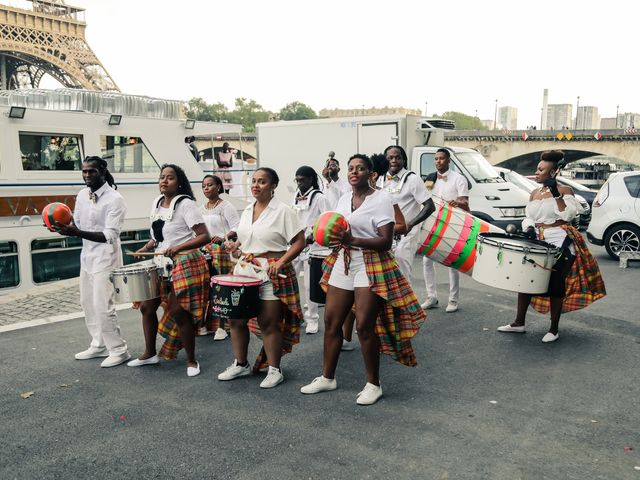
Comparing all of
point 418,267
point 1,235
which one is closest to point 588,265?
point 418,267

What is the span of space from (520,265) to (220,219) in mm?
3015

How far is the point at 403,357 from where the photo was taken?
4605 millimetres

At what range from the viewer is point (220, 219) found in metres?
6.43

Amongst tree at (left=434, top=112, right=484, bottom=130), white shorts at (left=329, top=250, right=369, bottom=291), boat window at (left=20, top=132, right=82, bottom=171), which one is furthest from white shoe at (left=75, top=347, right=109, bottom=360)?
tree at (left=434, top=112, right=484, bottom=130)

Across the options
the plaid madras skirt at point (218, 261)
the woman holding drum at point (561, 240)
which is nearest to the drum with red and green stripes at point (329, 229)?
the plaid madras skirt at point (218, 261)

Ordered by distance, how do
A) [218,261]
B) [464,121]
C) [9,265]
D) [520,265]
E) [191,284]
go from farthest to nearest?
[464,121] → [9,265] → [218,261] → [520,265] → [191,284]

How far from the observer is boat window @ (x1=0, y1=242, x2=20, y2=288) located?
29.0ft

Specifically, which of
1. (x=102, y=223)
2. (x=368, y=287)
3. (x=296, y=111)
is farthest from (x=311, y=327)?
(x=296, y=111)

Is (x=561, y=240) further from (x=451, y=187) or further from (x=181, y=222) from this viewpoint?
(x=181, y=222)

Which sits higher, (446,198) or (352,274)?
(446,198)

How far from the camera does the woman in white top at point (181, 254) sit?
16.3 ft

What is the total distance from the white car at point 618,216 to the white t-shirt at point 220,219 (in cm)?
761

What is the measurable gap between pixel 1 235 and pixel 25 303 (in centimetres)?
126

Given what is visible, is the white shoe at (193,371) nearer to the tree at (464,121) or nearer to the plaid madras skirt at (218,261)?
the plaid madras skirt at (218,261)
